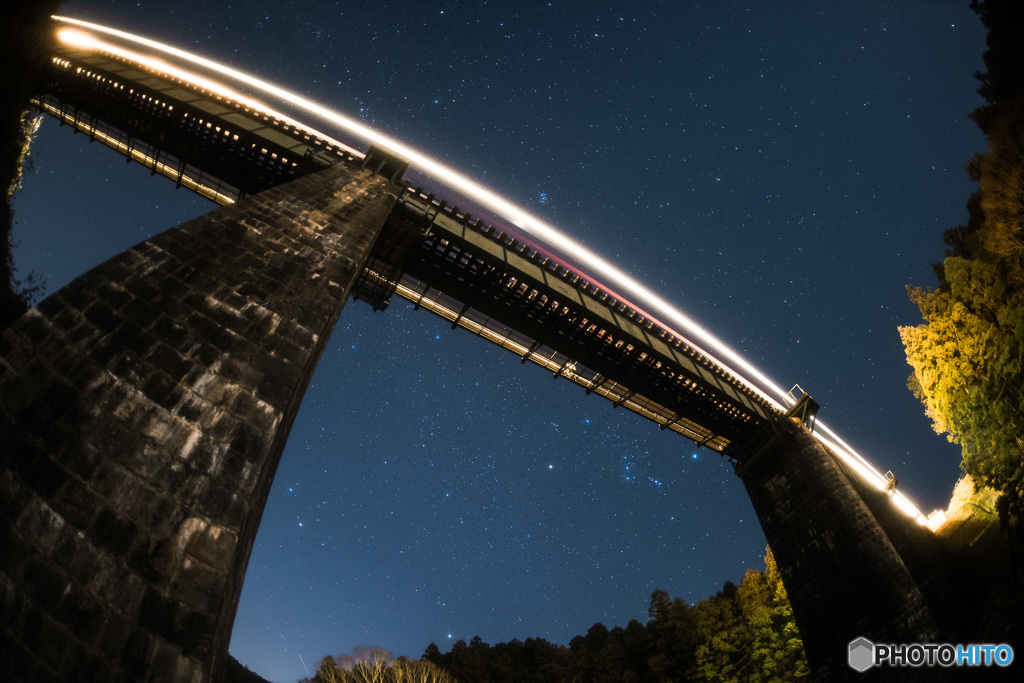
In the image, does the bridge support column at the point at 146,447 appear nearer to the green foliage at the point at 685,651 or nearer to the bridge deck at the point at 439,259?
the bridge deck at the point at 439,259

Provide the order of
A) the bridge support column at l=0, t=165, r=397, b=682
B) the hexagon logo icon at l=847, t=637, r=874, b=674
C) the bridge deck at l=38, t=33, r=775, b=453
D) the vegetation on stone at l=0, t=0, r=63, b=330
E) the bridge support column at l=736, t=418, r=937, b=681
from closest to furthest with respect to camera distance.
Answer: the bridge support column at l=0, t=165, r=397, b=682, the vegetation on stone at l=0, t=0, r=63, b=330, the hexagon logo icon at l=847, t=637, r=874, b=674, the bridge support column at l=736, t=418, r=937, b=681, the bridge deck at l=38, t=33, r=775, b=453

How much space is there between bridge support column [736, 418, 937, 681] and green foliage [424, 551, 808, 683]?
888 cm

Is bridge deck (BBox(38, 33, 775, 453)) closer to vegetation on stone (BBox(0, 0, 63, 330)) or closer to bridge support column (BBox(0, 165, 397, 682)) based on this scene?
vegetation on stone (BBox(0, 0, 63, 330))

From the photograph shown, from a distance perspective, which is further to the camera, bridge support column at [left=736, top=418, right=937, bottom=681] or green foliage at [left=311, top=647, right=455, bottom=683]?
green foliage at [left=311, top=647, right=455, bottom=683]

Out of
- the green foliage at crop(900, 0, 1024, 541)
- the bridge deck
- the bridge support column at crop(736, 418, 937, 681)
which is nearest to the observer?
the green foliage at crop(900, 0, 1024, 541)

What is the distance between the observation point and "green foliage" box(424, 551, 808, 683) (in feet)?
69.3

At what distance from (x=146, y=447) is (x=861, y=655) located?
1718 cm

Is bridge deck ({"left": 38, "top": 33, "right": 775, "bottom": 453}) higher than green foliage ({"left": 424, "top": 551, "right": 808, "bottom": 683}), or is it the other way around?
bridge deck ({"left": 38, "top": 33, "right": 775, "bottom": 453})

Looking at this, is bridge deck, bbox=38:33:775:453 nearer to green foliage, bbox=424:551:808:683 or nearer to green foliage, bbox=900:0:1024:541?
green foliage, bbox=900:0:1024:541

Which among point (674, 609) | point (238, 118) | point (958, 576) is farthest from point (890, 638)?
point (238, 118)

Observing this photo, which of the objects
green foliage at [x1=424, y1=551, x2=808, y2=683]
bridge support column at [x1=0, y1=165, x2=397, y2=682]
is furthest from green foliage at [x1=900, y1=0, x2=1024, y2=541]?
green foliage at [x1=424, y1=551, x2=808, y2=683]

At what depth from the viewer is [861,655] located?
11883 mm

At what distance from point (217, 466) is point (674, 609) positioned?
34271 mm

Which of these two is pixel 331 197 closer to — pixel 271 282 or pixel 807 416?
pixel 271 282
